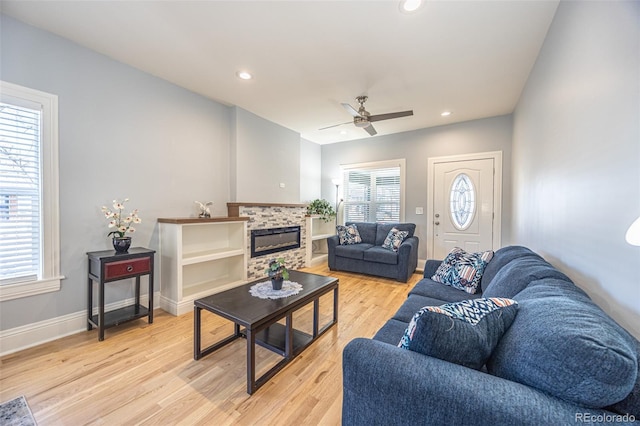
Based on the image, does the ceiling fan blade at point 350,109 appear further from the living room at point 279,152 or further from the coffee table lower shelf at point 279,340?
the coffee table lower shelf at point 279,340

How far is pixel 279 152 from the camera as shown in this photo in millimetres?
4648

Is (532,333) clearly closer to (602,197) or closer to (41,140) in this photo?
(602,197)

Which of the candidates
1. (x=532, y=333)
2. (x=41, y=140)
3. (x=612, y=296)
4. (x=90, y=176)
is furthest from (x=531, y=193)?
(x=41, y=140)

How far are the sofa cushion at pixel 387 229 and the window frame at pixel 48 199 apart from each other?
4.35 m

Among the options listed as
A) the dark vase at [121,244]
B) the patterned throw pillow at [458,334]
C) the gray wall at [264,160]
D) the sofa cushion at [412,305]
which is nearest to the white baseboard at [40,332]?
the dark vase at [121,244]

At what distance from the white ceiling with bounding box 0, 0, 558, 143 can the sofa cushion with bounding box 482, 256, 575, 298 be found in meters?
1.90

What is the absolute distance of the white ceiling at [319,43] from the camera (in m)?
1.93

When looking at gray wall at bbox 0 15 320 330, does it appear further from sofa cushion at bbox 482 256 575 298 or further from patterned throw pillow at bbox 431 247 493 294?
sofa cushion at bbox 482 256 575 298

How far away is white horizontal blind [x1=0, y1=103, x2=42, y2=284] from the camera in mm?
2041

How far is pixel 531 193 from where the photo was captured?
2551 mm

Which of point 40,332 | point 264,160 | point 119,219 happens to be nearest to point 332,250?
point 264,160

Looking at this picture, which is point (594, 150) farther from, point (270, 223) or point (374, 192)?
point (374, 192)

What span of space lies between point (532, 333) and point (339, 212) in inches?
202

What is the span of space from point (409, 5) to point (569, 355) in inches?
88.0
